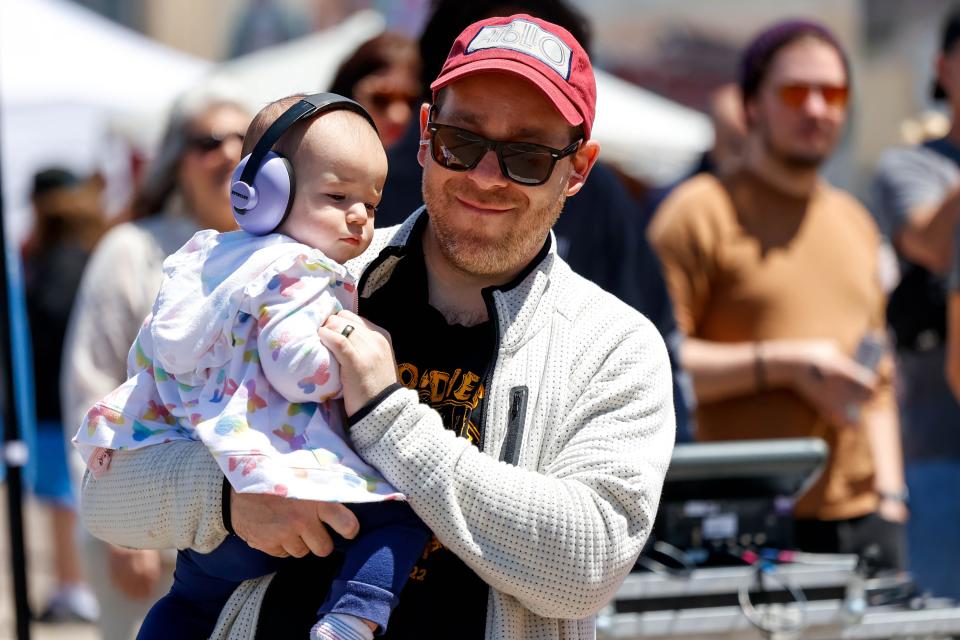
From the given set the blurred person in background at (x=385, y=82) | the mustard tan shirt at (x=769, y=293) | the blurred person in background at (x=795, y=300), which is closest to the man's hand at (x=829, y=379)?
the blurred person in background at (x=795, y=300)

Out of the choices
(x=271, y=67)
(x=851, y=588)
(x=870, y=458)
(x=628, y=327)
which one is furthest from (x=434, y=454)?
(x=271, y=67)

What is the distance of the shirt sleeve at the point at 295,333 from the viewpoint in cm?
212

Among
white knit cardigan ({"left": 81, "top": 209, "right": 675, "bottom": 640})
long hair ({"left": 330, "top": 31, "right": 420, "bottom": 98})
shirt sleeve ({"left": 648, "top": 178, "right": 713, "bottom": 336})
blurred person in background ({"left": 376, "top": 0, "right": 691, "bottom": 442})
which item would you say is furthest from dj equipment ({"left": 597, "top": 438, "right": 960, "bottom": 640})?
long hair ({"left": 330, "top": 31, "right": 420, "bottom": 98})

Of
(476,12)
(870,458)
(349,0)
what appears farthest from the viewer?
(349,0)

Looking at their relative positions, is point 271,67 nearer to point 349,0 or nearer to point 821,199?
point 821,199

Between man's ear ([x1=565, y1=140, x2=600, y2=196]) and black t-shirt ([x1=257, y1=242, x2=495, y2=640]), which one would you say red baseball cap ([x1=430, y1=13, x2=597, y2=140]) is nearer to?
man's ear ([x1=565, y1=140, x2=600, y2=196])

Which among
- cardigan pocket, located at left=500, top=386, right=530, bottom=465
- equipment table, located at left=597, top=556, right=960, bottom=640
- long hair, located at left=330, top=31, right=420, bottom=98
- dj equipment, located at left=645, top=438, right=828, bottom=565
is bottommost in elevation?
equipment table, located at left=597, top=556, right=960, bottom=640

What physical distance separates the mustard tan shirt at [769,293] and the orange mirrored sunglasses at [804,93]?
1.08ft

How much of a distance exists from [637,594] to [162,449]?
153 cm

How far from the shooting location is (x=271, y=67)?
431 inches

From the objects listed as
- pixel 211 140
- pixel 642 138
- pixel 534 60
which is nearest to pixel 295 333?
pixel 534 60

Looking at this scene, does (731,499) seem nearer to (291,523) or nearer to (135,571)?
(291,523)

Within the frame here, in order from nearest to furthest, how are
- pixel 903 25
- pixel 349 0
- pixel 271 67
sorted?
pixel 271 67 < pixel 903 25 < pixel 349 0

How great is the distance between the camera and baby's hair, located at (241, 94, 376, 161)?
7.34 ft
